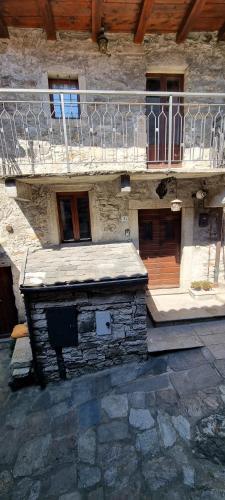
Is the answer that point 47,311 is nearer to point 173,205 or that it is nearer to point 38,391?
point 38,391

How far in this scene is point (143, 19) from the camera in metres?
4.88

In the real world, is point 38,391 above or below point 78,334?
below

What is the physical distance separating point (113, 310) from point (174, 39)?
6.32 m

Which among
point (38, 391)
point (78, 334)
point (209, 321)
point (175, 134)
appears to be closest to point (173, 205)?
point (175, 134)

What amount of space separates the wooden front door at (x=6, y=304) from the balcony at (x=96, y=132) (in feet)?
8.59

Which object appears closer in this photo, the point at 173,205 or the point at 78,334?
the point at 78,334

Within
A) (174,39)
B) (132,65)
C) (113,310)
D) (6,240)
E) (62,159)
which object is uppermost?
(174,39)

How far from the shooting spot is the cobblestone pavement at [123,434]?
2.82 meters

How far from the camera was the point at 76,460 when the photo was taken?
125 inches

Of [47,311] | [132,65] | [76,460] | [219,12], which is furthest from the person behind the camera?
[132,65]

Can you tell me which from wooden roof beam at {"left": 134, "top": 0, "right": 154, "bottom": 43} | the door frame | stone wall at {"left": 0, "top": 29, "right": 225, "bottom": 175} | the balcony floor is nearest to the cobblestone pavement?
the balcony floor

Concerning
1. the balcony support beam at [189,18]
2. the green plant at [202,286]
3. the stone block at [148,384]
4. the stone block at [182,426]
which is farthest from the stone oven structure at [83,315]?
the balcony support beam at [189,18]

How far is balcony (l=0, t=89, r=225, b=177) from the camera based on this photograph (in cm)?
536

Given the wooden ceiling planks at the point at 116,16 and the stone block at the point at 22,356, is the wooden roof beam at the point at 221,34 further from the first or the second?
the stone block at the point at 22,356
